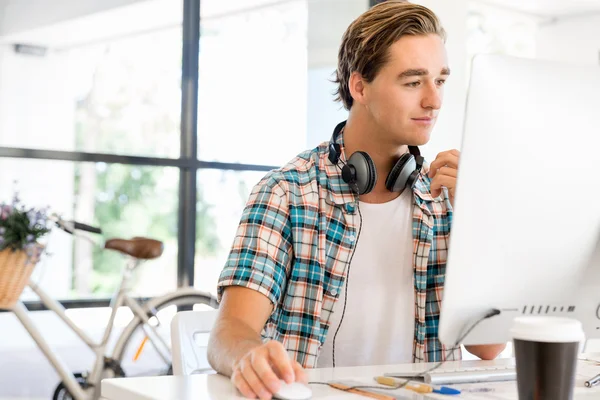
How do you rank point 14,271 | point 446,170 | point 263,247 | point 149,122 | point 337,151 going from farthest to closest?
1. point 149,122
2. point 14,271
3. point 337,151
4. point 263,247
5. point 446,170

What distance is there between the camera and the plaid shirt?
158 cm

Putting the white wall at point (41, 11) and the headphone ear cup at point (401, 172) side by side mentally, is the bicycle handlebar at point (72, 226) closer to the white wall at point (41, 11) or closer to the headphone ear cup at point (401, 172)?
the white wall at point (41, 11)

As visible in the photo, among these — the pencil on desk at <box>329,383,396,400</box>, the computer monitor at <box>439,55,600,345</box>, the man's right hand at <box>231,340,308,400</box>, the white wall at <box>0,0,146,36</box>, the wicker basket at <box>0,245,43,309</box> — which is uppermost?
the white wall at <box>0,0,146,36</box>

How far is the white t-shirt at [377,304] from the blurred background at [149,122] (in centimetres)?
180

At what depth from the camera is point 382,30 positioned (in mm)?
1796

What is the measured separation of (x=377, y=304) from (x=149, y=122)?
6.71 feet

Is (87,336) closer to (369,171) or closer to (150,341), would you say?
(150,341)

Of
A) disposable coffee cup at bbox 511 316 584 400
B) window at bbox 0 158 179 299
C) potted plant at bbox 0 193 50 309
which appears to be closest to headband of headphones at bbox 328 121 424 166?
disposable coffee cup at bbox 511 316 584 400

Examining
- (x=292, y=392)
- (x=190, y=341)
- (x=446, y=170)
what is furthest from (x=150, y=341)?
(x=292, y=392)

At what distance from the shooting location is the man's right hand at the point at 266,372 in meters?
0.98

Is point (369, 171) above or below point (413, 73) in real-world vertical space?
below

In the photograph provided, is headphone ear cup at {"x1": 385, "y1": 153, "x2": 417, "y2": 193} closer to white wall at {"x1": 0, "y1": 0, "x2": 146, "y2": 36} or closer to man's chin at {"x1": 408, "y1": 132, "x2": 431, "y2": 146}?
man's chin at {"x1": 408, "y1": 132, "x2": 431, "y2": 146}

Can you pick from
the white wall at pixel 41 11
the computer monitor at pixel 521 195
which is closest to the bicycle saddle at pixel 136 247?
the white wall at pixel 41 11

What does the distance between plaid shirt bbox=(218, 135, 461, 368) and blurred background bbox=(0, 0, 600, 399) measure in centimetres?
175
